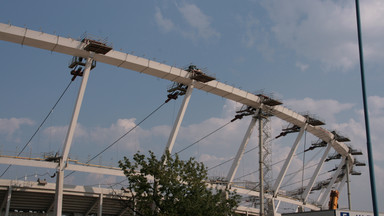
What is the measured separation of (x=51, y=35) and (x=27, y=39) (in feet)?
7.28

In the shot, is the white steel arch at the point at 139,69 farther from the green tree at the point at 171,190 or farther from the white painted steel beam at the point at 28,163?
the green tree at the point at 171,190

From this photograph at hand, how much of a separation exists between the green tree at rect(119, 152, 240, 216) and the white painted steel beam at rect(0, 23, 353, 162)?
11937 millimetres

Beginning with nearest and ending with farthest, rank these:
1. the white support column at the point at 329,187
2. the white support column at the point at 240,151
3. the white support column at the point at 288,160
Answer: the white support column at the point at 240,151, the white support column at the point at 288,160, the white support column at the point at 329,187

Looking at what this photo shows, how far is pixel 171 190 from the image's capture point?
35.2 m

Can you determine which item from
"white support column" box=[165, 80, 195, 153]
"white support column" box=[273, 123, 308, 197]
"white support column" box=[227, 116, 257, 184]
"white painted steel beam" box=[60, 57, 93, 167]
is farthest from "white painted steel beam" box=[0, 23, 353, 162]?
"white support column" box=[273, 123, 308, 197]

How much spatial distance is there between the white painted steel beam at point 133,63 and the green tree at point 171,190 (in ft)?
39.2

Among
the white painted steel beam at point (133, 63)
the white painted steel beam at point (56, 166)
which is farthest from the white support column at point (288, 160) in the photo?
the white painted steel beam at point (56, 166)

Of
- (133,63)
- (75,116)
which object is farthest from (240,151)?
(75,116)

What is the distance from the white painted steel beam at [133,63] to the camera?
38419 millimetres

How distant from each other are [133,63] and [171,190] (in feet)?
51.5

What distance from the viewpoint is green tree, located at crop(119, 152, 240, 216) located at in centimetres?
3447

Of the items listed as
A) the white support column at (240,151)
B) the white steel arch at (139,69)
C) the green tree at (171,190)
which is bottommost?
the green tree at (171,190)

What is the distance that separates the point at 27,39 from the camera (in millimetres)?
38656

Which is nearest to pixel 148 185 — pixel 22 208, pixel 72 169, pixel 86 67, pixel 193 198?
pixel 193 198
